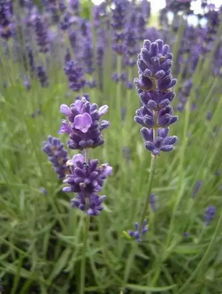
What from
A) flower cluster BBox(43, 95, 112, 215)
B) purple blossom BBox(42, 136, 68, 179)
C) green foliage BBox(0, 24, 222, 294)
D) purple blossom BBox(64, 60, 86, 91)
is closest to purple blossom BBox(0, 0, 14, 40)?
green foliage BBox(0, 24, 222, 294)

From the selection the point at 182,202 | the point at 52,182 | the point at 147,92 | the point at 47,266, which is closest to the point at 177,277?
the point at 182,202

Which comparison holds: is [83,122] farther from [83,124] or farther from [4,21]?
[4,21]

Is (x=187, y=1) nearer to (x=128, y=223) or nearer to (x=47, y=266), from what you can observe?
(x=128, y=223)

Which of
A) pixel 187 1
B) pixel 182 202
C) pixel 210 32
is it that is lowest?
pixel 182 202

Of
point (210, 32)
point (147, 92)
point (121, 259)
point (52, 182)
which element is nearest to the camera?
point (147, 92)

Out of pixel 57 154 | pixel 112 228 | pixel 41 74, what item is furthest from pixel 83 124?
pixel 41 74

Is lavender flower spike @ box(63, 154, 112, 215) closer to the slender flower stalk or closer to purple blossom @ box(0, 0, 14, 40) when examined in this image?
the slender flower stalk
